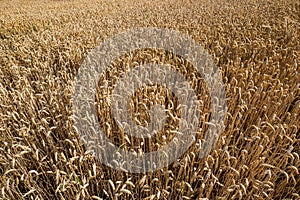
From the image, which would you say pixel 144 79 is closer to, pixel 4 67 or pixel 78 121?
pixel 78 121

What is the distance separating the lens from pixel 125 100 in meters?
2.05

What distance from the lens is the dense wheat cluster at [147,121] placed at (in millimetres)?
1496

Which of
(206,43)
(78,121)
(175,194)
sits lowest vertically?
(175,194)

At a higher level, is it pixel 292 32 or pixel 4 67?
pixel 292 32

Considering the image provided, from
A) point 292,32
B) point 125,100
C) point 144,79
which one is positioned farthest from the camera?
point 292,32

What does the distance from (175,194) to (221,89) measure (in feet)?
3.52

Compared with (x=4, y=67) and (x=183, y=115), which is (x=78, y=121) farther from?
(x=4, y=67)

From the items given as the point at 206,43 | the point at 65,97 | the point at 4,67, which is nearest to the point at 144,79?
the point at 65,97

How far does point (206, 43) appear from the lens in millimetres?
3559

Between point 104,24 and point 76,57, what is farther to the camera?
point 104,24

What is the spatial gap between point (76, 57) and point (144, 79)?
1.35 meters

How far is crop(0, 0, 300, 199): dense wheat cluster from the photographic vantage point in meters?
1.50

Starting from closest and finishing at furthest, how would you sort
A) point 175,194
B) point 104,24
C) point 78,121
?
point 175,194 → point 78,121 → point 104,24

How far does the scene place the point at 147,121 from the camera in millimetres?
2018
